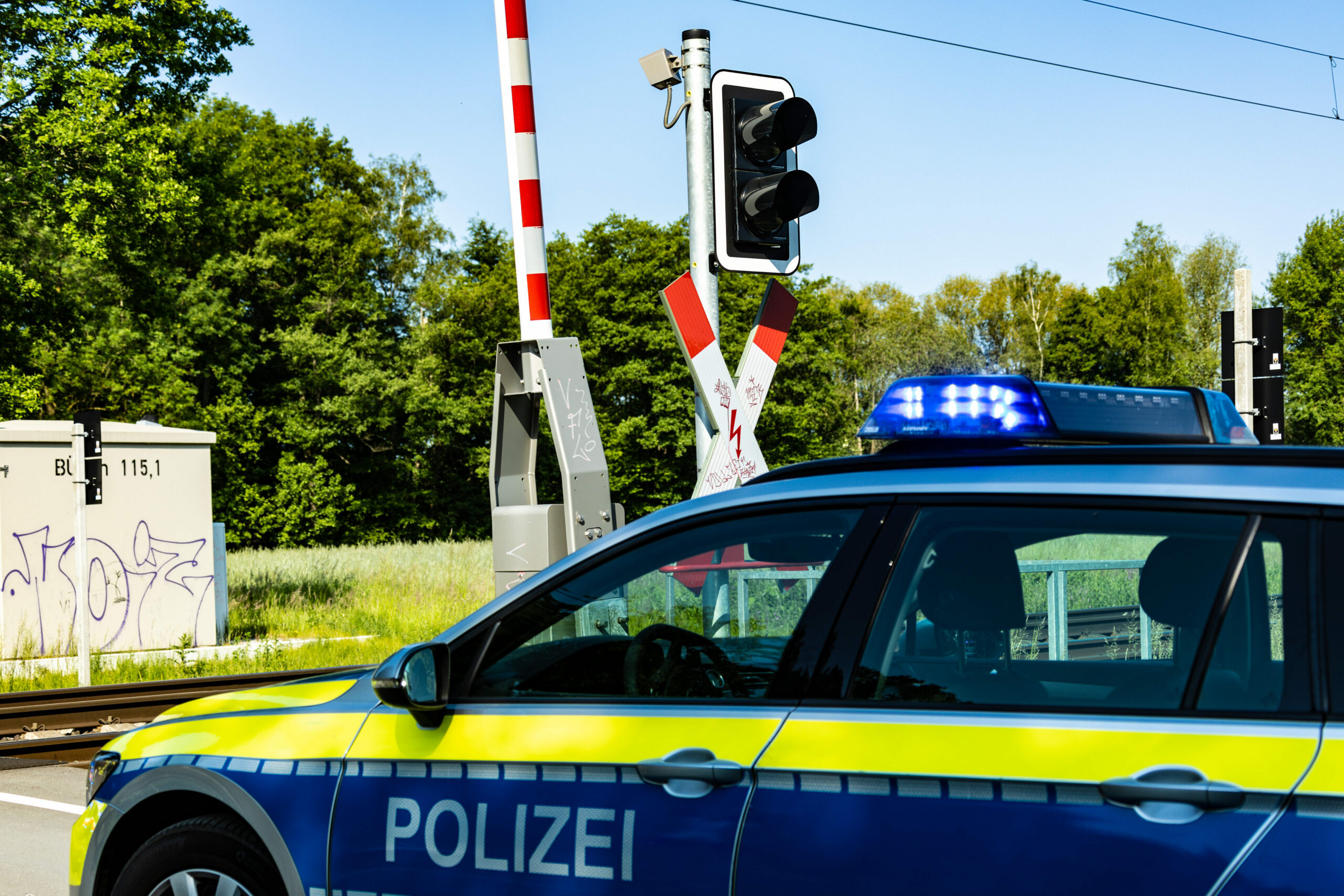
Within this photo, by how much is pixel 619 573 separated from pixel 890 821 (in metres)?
0.87

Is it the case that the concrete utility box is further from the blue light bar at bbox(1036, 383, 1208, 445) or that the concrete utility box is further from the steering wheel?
the blue light bar at bbox(1036, 383, 1208, 445)

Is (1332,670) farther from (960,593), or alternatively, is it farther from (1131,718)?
(960,593)

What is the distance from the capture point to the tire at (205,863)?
10.0ft

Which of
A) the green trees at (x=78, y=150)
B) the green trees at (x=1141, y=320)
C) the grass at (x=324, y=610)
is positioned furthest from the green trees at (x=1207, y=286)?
the green trees at (x=78, y=150)

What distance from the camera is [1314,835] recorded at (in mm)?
1849

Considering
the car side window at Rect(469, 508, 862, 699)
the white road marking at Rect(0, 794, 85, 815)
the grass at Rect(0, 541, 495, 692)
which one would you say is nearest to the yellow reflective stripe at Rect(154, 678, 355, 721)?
the car side window at Rect(469, 508, 862, 699)

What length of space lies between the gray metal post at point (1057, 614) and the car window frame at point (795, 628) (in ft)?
1.30

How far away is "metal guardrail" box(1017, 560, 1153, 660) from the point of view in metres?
2.42

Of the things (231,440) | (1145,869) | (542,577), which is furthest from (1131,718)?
(231,440)

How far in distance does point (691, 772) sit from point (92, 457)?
11.5 metres

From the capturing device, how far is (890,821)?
2.20 m

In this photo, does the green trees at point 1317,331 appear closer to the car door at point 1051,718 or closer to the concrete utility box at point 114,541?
the concrete utility box at point 114,541

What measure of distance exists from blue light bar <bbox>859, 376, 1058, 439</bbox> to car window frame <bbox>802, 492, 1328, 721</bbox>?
530 mm

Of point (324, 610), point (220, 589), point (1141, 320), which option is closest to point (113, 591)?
point (220, 589)
